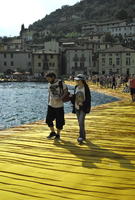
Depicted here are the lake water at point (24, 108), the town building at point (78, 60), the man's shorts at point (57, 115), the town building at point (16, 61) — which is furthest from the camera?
the town building at point (16, 61)

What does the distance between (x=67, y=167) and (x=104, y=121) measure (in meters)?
6.12

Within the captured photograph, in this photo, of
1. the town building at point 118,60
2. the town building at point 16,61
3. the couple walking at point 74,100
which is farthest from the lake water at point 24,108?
the town building at point 16,61

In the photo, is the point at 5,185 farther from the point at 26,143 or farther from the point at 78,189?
the point at 26,143

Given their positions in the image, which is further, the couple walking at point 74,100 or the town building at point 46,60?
the town building at point 46,60

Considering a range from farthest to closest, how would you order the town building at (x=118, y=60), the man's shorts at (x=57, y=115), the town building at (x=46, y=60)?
the town building at (x=46, y=60) < the town building at (x=118, y=60) < the man's shorts at (x=57, y=115)

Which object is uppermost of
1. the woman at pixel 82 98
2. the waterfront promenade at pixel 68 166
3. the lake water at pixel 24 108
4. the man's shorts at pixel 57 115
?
the woman at pixel 82 98

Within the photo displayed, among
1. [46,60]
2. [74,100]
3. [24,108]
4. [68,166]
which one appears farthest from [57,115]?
[46,60]

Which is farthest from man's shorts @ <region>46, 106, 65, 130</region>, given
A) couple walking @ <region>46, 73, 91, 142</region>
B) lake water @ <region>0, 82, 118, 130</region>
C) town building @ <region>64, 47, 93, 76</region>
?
town building @ <region>64, 47, 93, 76</region>

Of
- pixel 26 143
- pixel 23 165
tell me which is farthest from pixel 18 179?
pixel 26 143

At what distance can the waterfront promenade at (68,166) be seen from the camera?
194 inches

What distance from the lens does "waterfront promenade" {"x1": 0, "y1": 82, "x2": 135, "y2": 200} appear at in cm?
493

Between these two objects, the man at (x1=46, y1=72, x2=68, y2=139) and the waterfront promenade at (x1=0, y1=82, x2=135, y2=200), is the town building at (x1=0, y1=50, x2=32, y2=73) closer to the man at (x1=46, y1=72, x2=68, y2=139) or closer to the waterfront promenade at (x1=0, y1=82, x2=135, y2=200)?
the waterfront promenade at (x1=0, y1=82, x2=135, y2=200)

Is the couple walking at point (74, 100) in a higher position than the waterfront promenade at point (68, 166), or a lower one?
higher

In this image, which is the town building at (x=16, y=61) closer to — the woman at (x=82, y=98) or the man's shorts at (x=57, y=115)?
the man's shorts at (x=57, y=115)
